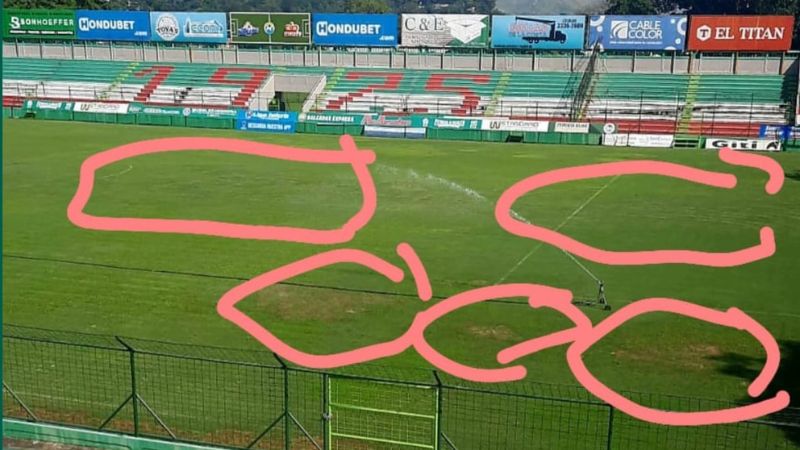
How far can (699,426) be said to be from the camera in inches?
477

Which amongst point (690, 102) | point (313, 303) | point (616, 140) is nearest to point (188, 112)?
point (616, 140)

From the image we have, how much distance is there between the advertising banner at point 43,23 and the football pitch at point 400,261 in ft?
123

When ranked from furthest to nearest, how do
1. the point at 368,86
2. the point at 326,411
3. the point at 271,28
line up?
the point at 271,28 < the point at 368,86 < the point at 326,411

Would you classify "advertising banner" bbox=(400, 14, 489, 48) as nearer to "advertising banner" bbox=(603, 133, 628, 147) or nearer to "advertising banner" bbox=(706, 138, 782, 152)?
"advertising banner" bbox=(603, 133, 628, 147)

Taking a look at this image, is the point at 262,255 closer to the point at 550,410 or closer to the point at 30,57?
the point at 550,410

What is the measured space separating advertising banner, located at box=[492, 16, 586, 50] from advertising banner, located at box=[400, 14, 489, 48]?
113cm

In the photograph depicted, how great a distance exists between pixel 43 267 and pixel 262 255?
5705mm

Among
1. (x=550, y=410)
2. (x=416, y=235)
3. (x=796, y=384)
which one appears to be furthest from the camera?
(x=416, y=235)

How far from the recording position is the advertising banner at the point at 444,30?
216ft

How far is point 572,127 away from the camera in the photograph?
5328 cm

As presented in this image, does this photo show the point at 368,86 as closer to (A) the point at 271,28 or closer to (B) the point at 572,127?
(A) the point at 271,28

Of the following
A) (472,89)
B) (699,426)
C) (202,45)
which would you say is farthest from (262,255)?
(202,45)

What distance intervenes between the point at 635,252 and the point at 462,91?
4239cm

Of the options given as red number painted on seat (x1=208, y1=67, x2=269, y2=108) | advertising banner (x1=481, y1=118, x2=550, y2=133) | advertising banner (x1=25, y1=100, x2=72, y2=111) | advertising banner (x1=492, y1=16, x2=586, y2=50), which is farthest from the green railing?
advertising banner (x1=492, y1=16, x2=586, y2=50)
